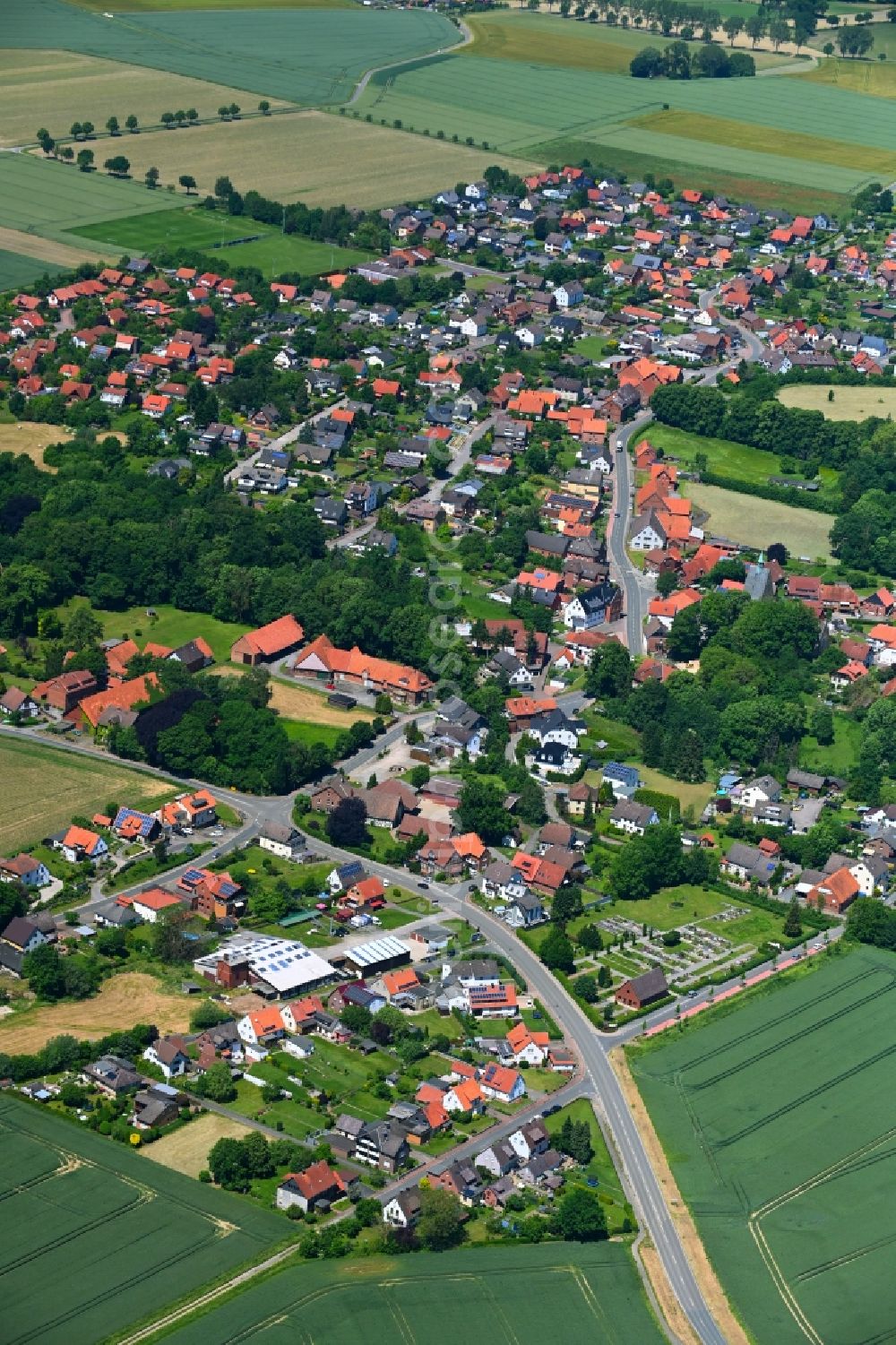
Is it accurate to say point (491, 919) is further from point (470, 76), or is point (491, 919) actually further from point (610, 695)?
point (470, 76)

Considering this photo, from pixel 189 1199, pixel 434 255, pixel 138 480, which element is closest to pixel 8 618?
pixel 138 480

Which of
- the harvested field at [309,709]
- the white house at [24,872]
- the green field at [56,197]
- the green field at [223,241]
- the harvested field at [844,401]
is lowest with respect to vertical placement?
the white house at [24,872]

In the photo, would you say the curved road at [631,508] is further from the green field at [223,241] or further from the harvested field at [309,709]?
the green field at [223,241]

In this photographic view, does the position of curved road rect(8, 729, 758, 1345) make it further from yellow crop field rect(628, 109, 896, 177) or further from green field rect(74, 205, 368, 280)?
yellow crop field rect(628, 109, 896, 177)

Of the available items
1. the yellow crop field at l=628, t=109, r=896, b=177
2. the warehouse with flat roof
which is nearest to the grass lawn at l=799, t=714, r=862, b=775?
the warehouse with flat roof

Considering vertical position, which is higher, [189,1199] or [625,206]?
[625,206]

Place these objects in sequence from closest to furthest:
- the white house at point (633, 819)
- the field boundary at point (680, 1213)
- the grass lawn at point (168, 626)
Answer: the field boundary at point (680, 1213) → the white house at point (633, 819) → the grass lawn at point (168, 626)

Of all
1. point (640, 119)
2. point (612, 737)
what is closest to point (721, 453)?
point (612, 737)

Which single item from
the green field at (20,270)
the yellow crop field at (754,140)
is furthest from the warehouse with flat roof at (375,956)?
the yellow crop field at (754,140)
